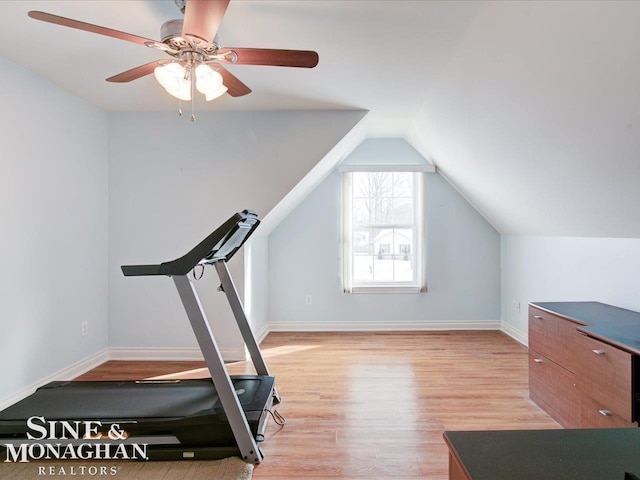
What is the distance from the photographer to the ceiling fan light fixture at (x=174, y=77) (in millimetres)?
1921

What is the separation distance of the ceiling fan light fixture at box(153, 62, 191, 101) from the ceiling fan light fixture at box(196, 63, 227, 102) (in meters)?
0.06

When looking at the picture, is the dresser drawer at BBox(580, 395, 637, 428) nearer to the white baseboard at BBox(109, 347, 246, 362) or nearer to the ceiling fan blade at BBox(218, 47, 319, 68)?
the ceiling fan blade at BBox(218, 47, 319, 68)

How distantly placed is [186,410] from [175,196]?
215cm

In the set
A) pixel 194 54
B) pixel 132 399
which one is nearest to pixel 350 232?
pixel 132 399

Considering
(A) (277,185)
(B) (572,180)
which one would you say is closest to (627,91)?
(B) (572,180)

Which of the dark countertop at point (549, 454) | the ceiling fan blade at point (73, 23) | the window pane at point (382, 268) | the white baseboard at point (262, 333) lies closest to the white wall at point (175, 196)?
the white baseboard at point (262, 333)

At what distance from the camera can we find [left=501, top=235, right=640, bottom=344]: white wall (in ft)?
9.01

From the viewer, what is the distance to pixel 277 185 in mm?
3650

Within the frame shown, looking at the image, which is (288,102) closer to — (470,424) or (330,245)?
(330,245)

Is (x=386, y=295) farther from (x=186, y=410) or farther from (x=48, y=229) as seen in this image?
(x=48, y=229)

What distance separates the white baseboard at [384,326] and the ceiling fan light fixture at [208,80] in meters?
3.29

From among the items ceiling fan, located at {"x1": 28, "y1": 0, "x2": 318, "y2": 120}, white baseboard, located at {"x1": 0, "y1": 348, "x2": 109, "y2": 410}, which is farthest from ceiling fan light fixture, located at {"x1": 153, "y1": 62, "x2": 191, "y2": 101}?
white baseboard, located at {"x1": 0, "y1": 348, "x2": 109, "y2": 410}

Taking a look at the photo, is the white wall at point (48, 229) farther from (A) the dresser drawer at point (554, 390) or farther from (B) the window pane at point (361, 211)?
(A) the dresser drawer at point (554, 390)

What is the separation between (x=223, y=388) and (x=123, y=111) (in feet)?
9.60
